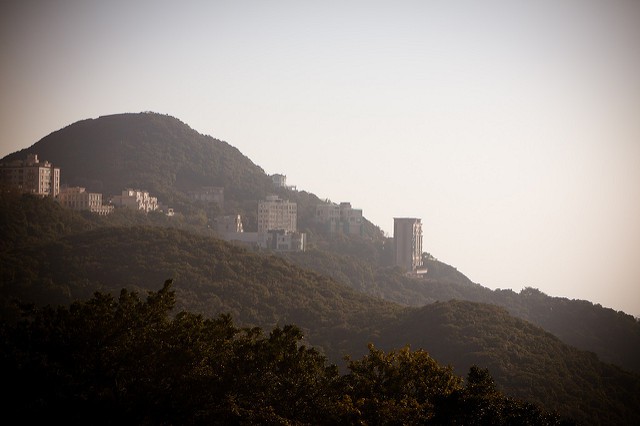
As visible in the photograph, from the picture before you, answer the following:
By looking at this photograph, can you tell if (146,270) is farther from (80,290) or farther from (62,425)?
(62,425)

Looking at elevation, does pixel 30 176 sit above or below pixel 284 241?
above

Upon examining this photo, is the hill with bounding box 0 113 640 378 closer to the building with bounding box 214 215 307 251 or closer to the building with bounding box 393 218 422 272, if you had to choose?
the building with bounding box 393 218 422 272

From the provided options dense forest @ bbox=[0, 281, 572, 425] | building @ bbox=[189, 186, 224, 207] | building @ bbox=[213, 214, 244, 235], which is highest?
building @ bbox=[189, 186, 224, 207]

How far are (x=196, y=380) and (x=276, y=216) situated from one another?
→ 89706mm

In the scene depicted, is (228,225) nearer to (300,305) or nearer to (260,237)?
(260,237)

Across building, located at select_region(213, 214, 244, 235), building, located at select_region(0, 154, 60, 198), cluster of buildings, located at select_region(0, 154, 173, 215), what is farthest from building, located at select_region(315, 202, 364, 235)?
building, located at select_region(0, 154, 60, 198)

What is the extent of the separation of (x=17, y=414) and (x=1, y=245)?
145 ft

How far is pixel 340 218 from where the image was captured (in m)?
129

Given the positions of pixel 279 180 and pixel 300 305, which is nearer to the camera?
pixel 300 305

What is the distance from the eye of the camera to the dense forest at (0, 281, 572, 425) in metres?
24.2

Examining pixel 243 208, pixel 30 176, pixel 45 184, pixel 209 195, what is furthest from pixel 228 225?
pixel 30 176

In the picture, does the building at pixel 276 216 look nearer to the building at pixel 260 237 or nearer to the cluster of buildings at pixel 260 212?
the cluster of buildings at pixel 260 212

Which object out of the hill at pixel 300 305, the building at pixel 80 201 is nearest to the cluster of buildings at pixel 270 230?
the building at pixel 80 201

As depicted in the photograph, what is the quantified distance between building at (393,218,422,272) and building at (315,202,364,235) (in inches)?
382
